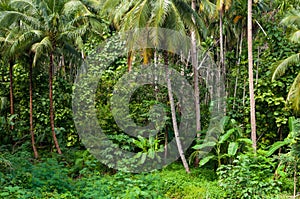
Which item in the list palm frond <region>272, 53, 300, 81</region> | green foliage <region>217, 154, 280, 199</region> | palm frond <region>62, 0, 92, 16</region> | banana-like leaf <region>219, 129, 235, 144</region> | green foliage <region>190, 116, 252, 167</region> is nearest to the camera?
green foliage <region>217, 154, 280, 199</region>

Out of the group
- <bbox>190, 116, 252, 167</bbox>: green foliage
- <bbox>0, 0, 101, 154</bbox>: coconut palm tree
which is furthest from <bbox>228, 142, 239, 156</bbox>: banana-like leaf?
<bbox>0, 0, 101, 154</bbox>: coconut palm tree

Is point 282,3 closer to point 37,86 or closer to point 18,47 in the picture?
point 18,47

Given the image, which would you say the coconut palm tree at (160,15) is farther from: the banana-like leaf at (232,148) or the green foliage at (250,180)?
the green foliage at (250,180)

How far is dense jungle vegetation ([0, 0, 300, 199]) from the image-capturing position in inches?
286

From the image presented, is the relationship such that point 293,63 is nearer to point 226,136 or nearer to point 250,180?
point 226,136

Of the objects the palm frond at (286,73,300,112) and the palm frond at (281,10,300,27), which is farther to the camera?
the palm frond at (281,10,300,27)

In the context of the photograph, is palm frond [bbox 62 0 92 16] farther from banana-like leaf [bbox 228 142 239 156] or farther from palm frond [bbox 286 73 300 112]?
palm frond [bbox 286 73 300 112]

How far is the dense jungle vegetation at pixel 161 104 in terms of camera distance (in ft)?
23.9

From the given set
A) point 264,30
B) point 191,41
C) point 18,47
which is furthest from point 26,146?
point 264,30

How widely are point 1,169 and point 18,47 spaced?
348cm

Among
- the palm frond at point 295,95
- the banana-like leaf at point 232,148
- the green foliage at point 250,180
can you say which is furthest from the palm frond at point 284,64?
the green foliage at point 250,180

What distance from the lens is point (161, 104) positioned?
9797 mm

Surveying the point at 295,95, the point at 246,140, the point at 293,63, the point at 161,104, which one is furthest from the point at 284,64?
the point at 161,104

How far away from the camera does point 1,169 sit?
7348 mm
